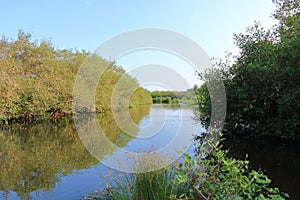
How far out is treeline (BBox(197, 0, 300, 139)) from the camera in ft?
19.9

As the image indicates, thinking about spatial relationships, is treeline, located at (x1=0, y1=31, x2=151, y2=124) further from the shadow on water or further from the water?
the shadow on water

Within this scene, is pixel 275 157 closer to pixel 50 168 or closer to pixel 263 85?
pixel 263 85

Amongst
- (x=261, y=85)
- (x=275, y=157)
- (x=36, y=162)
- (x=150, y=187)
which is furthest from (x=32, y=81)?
(x=275, y=157)

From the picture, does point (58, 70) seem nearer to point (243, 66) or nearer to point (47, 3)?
point (47, 3)

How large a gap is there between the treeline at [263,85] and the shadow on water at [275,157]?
0.38 metres

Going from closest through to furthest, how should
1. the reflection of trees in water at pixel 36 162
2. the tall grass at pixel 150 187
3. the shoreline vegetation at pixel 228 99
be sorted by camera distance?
the shoreline vegetation at pixel 228 99 → the tall grass at pixel 150 187 → the reflection of trees in water at pixel 36 162

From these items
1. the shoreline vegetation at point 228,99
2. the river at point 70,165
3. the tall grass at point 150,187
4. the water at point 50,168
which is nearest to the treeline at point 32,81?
the shoreline vegetation at point 228,99

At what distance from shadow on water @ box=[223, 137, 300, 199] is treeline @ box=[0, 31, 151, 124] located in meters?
7.64

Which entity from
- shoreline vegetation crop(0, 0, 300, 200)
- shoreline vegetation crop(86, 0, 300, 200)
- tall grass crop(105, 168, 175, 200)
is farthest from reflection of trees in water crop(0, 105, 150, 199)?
shoreline vegetation crop(86, 0, 300, 200)

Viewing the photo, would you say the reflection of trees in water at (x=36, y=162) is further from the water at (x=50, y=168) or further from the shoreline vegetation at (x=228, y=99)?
the shoreline vegetation at (x=228, y=99)

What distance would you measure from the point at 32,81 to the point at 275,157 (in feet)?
41.5

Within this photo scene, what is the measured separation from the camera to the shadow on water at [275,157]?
12.3ft

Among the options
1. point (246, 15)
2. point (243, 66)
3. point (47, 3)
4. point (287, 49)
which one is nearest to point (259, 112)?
point (243, 66)

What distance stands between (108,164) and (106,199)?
88.6 inches
